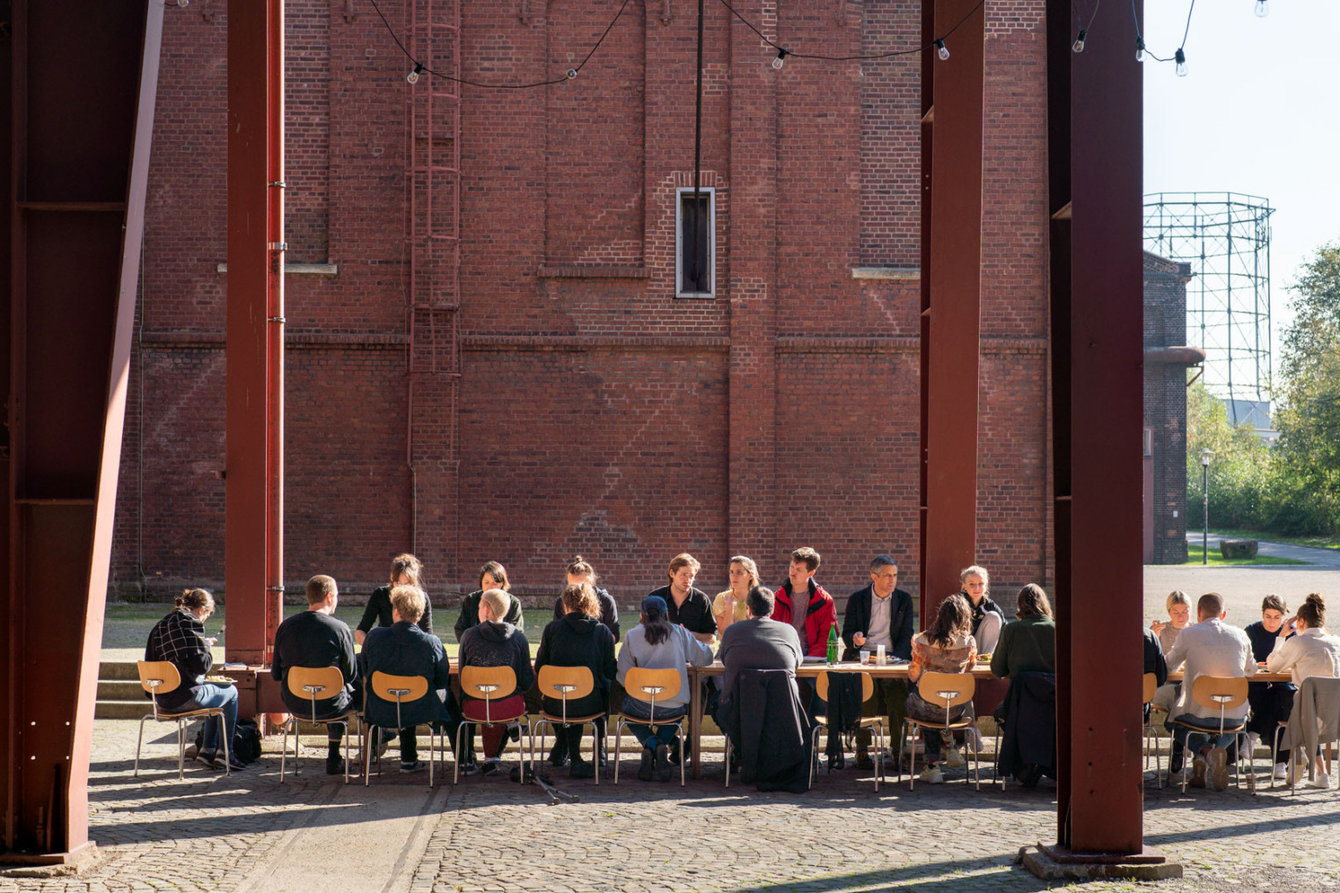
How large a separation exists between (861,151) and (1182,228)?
39192 mm

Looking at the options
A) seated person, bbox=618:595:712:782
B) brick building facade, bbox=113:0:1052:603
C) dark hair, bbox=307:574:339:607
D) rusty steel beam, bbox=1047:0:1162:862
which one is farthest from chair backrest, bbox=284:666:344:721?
brick building facade, bbox=113:0:1052:603

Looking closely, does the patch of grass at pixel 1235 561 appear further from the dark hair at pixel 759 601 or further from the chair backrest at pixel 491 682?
the chair backrest at pixel 491 682

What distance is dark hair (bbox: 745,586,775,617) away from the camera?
8016 millimetres

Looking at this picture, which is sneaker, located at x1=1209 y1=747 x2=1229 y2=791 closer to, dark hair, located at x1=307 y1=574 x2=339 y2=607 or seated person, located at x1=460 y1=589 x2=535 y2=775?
seated person, located at x1=460 y1=589 x2=535 y2=775

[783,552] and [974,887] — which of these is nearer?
[974,887]

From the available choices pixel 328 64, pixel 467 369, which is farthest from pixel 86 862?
pixel 328 64

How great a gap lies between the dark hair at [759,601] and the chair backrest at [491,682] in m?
1.59

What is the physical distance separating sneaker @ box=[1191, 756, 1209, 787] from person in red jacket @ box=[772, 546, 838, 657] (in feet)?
8.30

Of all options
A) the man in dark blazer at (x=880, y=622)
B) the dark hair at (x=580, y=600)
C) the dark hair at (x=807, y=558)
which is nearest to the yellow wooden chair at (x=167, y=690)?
Answer: the dark hair at (x=580, y=600)

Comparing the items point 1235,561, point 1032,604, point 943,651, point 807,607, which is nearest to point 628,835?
point 943,651

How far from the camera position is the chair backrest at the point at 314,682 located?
26.5ft

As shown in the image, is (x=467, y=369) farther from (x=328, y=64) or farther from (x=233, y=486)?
(x=233, y=486)

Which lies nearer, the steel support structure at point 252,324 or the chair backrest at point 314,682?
the chair backrest at point 314,682

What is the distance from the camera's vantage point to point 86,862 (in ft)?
19.2
